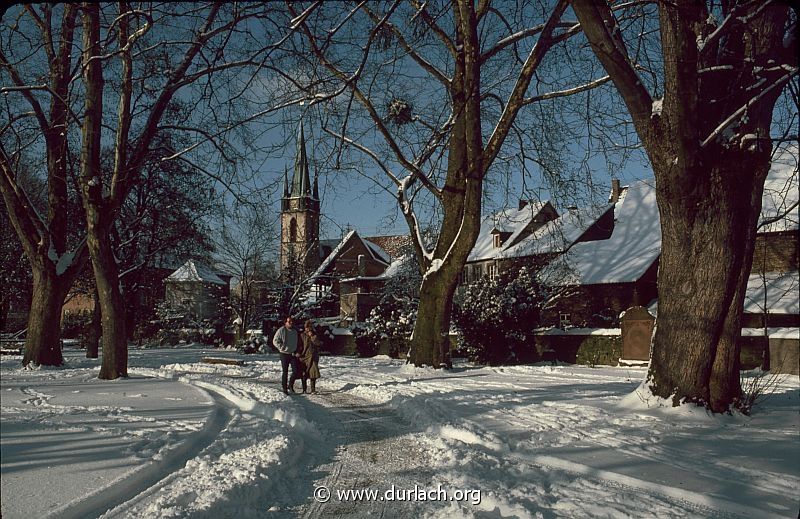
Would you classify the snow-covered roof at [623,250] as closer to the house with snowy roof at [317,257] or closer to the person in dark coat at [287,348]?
the house with snowy roof at [317,257]

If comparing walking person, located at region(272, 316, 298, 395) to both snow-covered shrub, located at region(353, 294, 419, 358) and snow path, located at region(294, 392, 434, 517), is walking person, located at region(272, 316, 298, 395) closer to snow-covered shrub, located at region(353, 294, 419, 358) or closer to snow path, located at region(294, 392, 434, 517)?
snow path, located at region(294, 392, 434, 517)

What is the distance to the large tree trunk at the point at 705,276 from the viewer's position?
855 centimetres

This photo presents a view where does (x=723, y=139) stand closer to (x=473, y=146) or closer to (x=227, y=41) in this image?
(x=227, y=41)

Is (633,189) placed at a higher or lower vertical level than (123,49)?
higher

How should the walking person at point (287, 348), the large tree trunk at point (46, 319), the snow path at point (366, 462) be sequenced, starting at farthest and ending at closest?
the walking person at point (287, 348)
the snow path at point (366, 462)
the large tree trunk at point (46, 319)

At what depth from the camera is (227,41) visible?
6234 mm

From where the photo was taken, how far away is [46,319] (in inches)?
155

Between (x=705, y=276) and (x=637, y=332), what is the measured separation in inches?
642

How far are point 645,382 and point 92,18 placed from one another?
352 inches

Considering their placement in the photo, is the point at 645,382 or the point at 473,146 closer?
the point at 645,382

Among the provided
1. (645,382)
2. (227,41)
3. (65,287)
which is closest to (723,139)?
(645,382)

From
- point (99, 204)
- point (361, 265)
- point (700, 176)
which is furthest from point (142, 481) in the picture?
point (361, 265)

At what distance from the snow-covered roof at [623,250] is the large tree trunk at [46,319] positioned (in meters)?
29.1

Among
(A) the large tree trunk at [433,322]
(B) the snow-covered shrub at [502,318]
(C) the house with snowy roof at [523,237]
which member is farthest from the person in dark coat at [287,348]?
(C) the house with snowy roof at [523,237]
